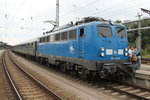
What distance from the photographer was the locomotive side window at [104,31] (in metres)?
10.9

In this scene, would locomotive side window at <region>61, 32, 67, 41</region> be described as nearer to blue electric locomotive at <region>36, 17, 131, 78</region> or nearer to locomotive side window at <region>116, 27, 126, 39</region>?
blue electric locomotive at <region>36, 17, 131, 78</region>

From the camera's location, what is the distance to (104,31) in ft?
36.1

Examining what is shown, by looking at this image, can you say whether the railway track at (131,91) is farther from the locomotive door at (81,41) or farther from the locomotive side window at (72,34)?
the locomotive side window at (72,34)

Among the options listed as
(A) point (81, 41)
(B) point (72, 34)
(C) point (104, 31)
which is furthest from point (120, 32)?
(B) point (72, 34)

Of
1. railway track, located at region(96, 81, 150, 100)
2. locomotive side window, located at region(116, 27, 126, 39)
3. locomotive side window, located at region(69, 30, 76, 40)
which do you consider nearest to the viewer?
railway track, located at region(96, 81, 150, 100)

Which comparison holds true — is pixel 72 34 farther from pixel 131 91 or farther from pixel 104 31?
pixel 131 91

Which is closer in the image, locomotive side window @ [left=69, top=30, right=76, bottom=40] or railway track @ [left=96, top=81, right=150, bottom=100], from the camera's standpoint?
railway track @ [left=96, top=81, right=150, bottom=100]

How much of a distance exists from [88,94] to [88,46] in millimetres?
2683

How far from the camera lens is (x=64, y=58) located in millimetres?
14180

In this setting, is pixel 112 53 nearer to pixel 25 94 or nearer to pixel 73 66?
pixel 73 66

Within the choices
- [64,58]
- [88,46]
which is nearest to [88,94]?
[88,46]

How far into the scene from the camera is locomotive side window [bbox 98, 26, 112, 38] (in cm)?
1089

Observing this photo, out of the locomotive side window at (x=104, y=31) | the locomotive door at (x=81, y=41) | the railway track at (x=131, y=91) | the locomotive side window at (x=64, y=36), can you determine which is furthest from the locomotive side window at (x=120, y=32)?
the locomotive side window at (x=64, y=36)

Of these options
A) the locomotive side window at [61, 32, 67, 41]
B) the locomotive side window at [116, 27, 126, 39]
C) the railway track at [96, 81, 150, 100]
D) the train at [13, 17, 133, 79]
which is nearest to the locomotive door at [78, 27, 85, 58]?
the train at [13, 17, 133, 79]
